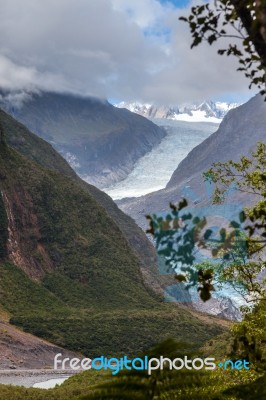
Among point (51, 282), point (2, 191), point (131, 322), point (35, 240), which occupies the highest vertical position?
point (2, 191)

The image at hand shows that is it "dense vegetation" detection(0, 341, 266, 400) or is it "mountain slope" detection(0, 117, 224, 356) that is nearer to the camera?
"dense vegetation" detection(0, 341, 266, 400)

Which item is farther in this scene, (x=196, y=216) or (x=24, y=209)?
(x=24, y=209)

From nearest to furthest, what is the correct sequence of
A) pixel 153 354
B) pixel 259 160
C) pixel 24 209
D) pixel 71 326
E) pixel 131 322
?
pixel 153 354 → pixel 259 160 → pixel 71 326 → pixel 131 322 → pixel 24 209

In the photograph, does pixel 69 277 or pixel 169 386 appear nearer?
pixel 169 386

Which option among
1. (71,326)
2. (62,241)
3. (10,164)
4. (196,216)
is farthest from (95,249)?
(196,216)

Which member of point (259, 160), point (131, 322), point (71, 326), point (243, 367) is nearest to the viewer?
point (243, 367)

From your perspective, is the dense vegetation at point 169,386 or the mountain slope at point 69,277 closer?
the dense vegetation at point 169,386

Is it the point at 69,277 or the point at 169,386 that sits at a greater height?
the point at 169,386

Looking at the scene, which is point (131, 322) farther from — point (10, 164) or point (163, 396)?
point (163, 396)
